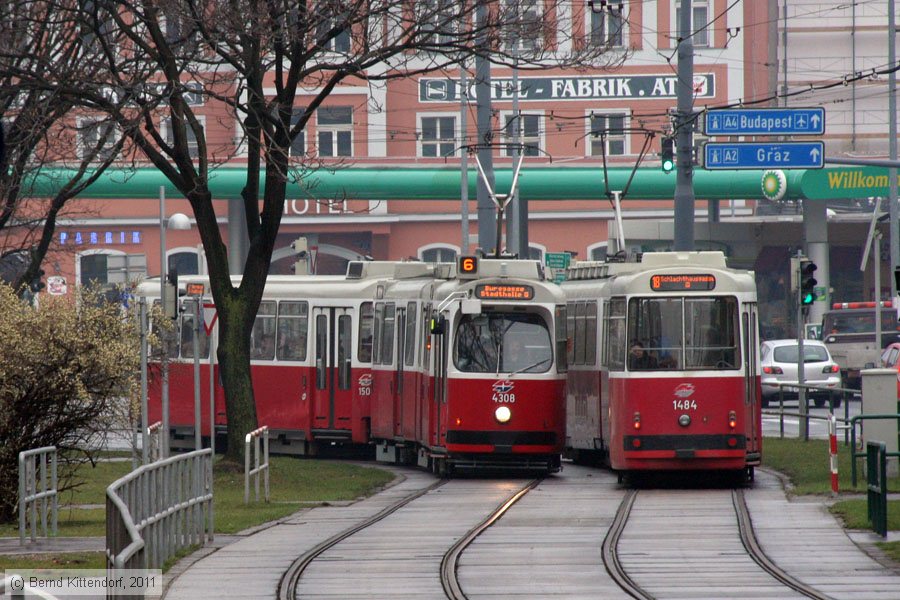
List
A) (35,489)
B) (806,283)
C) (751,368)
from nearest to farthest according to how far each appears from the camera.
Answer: (35,489), (751,368), (806,283)

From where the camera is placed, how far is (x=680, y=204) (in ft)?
96.4

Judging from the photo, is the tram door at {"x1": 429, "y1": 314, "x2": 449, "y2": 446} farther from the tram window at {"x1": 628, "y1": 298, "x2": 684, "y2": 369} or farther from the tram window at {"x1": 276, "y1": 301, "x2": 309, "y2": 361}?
the tram window at {"x1": 276, "y1": 301, "x2": 309, "y2": 361}

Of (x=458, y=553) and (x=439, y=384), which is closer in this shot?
(x=458, y=553)

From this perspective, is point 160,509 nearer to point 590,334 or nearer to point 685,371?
point 685,371

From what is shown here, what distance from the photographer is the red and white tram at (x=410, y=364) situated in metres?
24.1

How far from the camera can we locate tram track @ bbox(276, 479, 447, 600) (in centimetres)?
1279

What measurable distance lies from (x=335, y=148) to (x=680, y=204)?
38097mm

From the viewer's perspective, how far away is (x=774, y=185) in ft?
166

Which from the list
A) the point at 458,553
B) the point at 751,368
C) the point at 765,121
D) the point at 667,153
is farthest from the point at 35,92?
the point at 458,553

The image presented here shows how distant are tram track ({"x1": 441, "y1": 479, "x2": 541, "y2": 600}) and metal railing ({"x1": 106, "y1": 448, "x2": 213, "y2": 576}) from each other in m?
2.18

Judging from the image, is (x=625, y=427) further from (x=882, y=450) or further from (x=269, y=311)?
(x=269, y=311)

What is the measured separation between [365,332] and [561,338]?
239 inches

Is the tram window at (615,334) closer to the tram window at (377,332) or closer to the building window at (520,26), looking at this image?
the building window at (520,26)

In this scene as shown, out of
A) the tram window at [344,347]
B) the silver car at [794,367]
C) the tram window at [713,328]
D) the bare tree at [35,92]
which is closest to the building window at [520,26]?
the tram window at [713,328]
